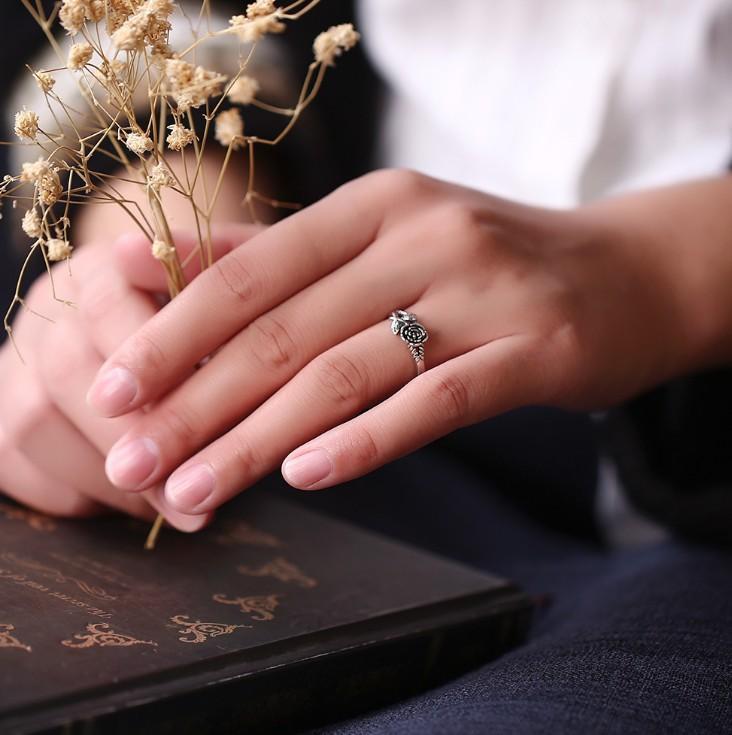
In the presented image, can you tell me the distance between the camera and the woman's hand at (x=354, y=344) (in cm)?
65

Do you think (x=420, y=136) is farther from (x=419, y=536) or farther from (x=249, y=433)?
(x=249, y=433)

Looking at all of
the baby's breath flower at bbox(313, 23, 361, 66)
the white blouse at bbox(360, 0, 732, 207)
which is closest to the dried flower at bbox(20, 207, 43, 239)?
the baby's breath flower at bbox(313, 23, 361, 66)

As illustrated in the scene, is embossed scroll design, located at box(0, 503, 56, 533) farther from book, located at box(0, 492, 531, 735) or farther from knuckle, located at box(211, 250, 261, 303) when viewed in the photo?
knuckle, located at box(211, 250, 261, 303)

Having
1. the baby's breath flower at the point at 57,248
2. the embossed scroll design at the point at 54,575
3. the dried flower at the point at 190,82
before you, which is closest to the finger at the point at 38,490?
the embossed scroll design at the point at 54,575

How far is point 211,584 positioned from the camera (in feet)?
2.29

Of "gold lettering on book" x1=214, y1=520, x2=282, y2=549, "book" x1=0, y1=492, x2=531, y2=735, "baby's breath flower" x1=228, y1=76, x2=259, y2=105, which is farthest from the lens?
"gold lettering on book" x1=214, y1=520, x2=282, y2=549

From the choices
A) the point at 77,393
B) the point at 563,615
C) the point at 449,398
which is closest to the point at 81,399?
the point at 77,393

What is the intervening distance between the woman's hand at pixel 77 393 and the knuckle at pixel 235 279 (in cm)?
10

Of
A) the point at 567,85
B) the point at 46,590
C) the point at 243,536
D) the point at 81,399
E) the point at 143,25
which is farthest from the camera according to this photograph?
the point at 567,85

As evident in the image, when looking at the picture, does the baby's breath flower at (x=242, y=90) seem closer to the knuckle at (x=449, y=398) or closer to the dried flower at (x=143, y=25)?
the dried flower at (x=143, y=25)

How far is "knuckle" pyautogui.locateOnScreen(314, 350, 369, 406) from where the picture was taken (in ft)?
2.17

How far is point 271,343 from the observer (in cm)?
68

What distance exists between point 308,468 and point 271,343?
120 mm

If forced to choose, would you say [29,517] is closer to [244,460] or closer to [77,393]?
[77,393]
